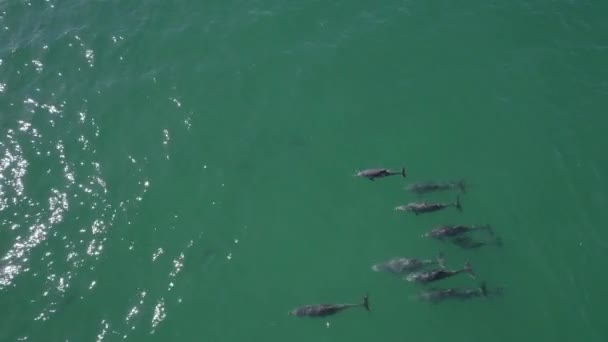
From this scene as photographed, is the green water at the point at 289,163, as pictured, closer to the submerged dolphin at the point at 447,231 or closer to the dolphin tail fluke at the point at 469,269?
the dolphin tail fluke at the point at 469,269

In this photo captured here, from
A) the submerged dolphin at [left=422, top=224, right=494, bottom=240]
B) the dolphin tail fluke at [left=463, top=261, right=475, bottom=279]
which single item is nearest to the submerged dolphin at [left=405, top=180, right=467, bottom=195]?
the submerged dolphin at [left=422, top=224, right=494, bottom=240]

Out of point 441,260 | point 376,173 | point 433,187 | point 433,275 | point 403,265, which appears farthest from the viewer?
point 433,187

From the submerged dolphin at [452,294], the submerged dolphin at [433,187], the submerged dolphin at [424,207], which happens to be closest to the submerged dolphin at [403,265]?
the submerged dolphin at [452,294]

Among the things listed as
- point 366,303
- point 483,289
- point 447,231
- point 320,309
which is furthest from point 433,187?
point 320,309

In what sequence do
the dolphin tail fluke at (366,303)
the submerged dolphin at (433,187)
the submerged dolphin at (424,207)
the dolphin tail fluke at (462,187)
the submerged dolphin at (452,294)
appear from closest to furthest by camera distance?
the dolphin tail fluke at (366,303) < the submerged dolphin at (452,294) < the submerged dolphin at (424,207) < the submerged dolphin at (433,187) < the dolphin tail fluke at (462,187)

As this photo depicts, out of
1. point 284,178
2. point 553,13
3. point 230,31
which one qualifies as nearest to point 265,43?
point 230,31

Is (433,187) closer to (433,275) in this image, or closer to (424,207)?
(424,207)

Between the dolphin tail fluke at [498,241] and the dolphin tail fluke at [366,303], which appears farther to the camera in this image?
the dolphin tail fluke at [498,241]

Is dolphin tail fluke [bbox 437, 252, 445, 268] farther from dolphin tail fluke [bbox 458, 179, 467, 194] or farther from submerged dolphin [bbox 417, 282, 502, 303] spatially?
dolphin tail fluke [bbox 458, 179, 467, 194]
